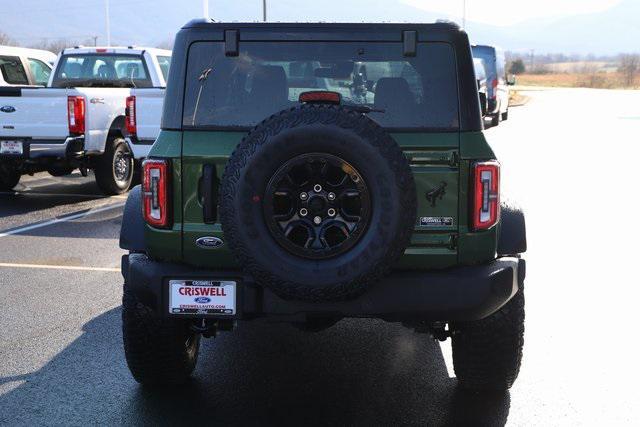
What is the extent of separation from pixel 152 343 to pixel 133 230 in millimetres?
568

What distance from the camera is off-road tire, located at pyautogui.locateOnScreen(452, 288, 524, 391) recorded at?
4648 mm

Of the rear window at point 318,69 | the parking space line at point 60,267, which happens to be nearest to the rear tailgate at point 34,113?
the parking space line at point 60,267

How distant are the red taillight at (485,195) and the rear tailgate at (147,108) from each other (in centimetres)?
857

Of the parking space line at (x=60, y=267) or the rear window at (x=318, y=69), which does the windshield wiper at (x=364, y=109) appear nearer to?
the rear window at (x=318, y=69)

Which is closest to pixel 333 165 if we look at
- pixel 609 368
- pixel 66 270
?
pixel 609 368

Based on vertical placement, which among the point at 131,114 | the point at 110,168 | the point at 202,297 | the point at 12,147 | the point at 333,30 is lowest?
the point at 110,168

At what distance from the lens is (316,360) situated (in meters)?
5.43

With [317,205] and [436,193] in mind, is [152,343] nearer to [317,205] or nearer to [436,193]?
[317,205]

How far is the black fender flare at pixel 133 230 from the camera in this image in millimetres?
4637

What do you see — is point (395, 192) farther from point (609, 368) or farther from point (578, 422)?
point (609, 368)

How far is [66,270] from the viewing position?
26.2 feet

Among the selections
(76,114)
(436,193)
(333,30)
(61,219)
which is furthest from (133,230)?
(76,114)

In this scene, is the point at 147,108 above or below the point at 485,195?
above

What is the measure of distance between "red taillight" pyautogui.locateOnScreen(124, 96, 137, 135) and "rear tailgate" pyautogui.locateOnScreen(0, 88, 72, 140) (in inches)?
30.9
